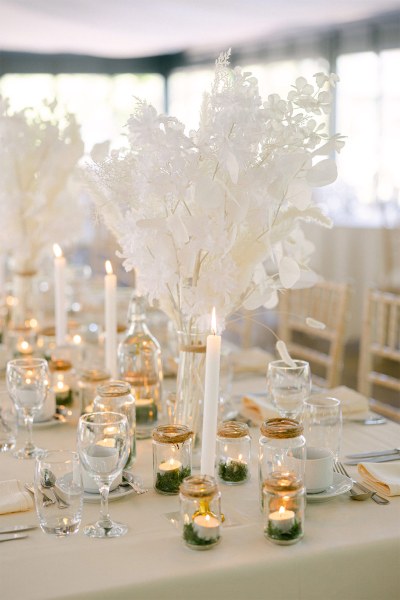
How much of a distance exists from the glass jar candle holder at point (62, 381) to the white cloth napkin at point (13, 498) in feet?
2.06

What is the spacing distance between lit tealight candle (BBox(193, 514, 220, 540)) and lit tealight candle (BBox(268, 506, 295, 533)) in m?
0.09

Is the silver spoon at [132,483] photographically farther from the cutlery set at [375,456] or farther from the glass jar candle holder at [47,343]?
the glass jar candle holder at [47,343]

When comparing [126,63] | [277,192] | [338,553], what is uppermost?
[126,63]

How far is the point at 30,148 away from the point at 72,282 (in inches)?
49.9

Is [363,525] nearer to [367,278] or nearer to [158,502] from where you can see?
[158,502]

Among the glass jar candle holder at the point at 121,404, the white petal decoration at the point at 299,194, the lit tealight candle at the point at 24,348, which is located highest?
the white petal decoration at the point at 299,194

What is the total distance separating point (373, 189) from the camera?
8750mm

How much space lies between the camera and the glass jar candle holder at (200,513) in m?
1.35

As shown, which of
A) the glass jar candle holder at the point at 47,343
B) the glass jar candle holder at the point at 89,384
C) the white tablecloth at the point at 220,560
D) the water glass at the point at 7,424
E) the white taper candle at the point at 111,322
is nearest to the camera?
the white tablecloth at the point at 220,560

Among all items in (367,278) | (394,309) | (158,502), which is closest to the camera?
(158,502)

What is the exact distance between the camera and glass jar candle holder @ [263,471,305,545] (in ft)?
4.49

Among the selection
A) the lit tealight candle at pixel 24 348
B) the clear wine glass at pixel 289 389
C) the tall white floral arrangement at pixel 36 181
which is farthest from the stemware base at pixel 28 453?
the tall white floral arrangement at pixel 36 181

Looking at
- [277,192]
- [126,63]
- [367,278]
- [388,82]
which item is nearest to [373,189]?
[388,82]

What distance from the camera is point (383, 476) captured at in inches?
64.1
